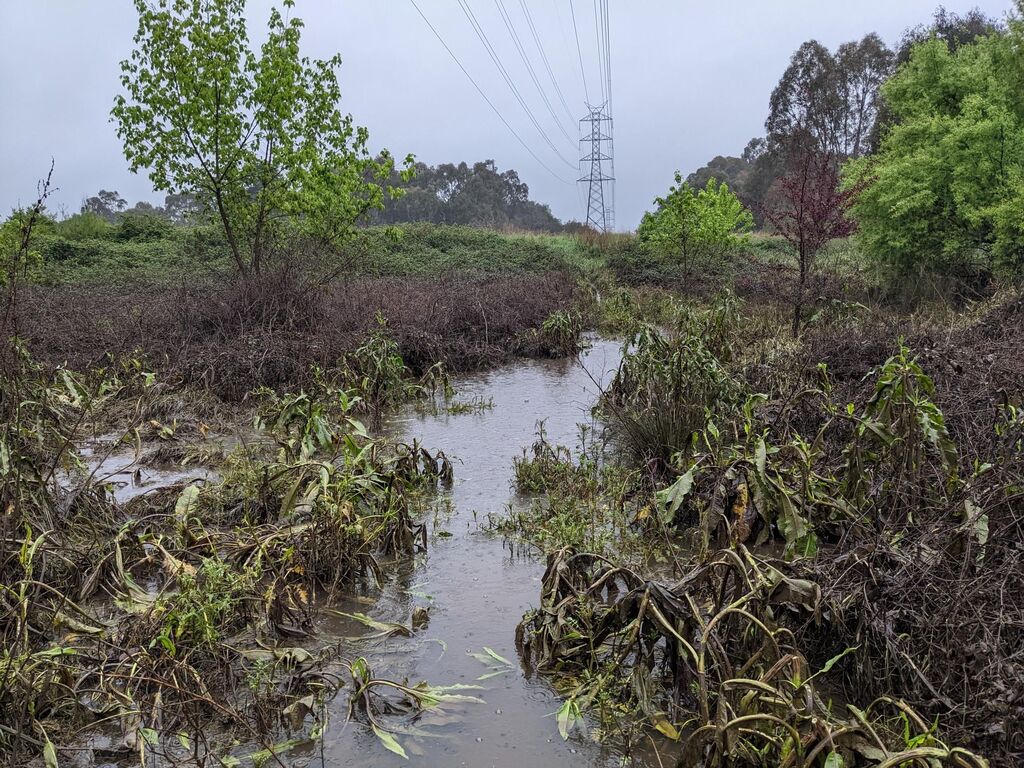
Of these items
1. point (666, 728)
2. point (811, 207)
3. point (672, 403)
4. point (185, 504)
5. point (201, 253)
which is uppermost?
point (201, 253)

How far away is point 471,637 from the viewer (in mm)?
4062

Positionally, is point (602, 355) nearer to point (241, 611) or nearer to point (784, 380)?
point (784, 380)

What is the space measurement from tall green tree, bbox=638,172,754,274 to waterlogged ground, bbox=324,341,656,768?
13.1m

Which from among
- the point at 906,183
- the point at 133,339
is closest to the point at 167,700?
the point at 133,339

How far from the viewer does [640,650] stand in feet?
11.1

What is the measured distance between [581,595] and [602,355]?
9.56 meters

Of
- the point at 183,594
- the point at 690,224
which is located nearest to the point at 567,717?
the point at 183,594

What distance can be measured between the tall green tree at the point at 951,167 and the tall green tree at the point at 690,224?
16.6ft

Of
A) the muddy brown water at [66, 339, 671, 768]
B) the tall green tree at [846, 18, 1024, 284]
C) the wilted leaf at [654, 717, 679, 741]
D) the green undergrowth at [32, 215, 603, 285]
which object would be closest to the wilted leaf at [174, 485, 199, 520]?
the muddy brown water at [66, 339, 671, 768]

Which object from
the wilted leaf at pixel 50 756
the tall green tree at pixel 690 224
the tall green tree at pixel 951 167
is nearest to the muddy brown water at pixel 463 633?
the wilted leaf at pixel 50 756

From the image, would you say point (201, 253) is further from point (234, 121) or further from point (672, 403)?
point (672, 403)

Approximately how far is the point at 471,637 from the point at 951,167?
501 inches

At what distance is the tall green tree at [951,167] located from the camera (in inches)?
487

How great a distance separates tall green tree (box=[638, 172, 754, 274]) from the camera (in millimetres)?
19438
